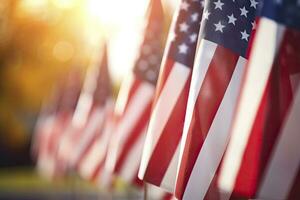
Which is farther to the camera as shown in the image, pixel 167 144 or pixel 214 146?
pixel 167 144

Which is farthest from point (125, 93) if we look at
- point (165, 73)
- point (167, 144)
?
point (167, 144)

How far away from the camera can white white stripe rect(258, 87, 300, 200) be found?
6219mm

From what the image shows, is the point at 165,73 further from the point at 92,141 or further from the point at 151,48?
the point at 92,141

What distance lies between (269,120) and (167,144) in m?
1.38

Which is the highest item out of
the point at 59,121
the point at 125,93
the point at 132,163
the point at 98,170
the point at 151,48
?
the point at 151,48

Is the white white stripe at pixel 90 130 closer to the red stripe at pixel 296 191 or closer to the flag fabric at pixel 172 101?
the flag fabric at pixel 172 101

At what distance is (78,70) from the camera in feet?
79.0

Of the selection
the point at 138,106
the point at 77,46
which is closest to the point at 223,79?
the point at 138,106

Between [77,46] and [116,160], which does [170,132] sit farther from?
[77,46]

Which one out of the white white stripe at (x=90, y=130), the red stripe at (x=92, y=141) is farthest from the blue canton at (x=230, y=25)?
the white white stripe at (x=90, y=130)

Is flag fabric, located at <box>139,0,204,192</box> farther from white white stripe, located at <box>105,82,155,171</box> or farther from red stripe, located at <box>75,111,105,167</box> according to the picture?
red stripe, located at <box>75,111,105,167</box>

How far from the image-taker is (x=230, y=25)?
668 centimetres

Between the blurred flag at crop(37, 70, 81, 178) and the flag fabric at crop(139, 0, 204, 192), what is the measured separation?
41.6 feet

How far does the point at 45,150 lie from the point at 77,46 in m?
30.4
